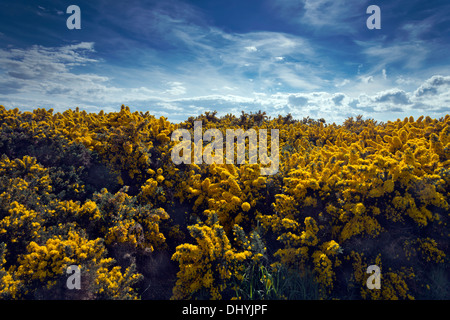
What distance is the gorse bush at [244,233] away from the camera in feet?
10.8

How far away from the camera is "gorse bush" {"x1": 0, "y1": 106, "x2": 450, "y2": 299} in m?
3.30

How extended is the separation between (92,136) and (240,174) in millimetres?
4086

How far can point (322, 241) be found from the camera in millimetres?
3867

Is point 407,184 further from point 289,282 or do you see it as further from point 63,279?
point 63,279

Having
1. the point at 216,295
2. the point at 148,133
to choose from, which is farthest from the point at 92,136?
the point at 216,295

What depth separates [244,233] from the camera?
4.16 meters

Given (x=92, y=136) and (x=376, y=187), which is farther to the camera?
(x=92, y=136)

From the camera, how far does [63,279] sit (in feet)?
10.0
